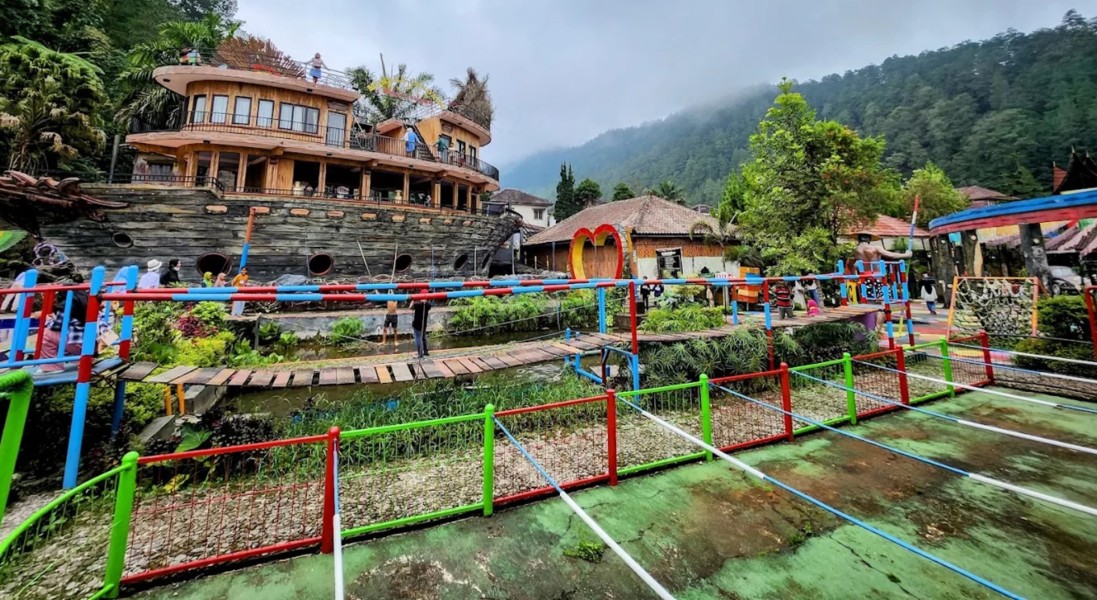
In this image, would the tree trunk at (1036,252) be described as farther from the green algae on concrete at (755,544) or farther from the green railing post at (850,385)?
the green railing post at (850,385)

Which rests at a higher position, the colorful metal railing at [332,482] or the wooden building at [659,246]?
the wooden building at [659,246]

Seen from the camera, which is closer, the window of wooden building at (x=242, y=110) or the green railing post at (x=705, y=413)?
the green railing post at (x=705, y=413)

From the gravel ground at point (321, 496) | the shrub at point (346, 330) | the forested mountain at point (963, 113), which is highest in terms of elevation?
the forested mountain at point (963, 113)


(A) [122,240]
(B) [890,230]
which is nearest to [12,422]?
(A) [122,240]

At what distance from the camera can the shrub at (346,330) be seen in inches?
515

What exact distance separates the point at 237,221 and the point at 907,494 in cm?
1848

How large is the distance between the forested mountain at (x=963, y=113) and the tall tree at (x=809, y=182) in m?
41.9

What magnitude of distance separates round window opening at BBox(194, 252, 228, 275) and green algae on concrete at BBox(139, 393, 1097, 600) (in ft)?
51.1

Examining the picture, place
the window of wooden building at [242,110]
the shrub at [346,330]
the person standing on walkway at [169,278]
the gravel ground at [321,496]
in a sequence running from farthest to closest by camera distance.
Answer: the window of wooden building at [242,110]
the shrub at [346,330]
the person standing on walkway at [169,278]
the gravel ground at [321,496]

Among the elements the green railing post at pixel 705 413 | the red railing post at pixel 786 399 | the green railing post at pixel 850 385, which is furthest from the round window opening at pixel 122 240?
the green railing post at pixel 850 385

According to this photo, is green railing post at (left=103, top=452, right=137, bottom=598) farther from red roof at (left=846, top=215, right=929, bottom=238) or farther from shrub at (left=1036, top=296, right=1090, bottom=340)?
red roof at (left=846, top=215, right=929, bottom=238)

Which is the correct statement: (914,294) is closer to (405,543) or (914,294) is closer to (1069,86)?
(405,543)

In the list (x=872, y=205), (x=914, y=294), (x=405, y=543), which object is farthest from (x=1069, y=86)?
(x=405, y=543)

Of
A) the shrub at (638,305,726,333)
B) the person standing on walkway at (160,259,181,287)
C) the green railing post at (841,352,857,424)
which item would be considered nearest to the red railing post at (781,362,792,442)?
the green railing post at (841,352,857,424)
